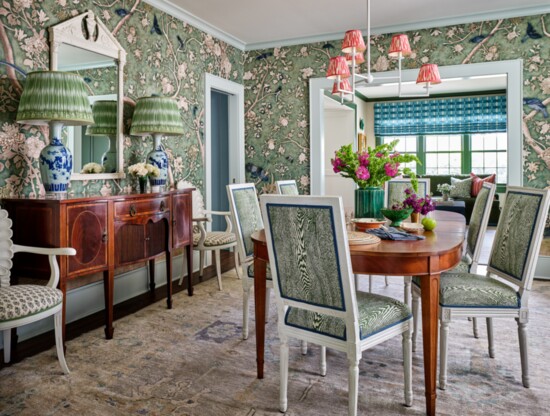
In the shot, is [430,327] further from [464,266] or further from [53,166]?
[53,166]

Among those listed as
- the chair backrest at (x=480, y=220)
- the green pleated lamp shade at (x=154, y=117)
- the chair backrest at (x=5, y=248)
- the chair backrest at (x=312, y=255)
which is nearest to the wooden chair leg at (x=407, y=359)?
the chair backrest at (x=312, y=255)

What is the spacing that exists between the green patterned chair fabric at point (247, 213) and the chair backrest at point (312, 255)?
0.91m

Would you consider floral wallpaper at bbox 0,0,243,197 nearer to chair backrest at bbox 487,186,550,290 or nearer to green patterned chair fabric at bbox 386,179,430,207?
green patterned chair fabric at bbox 386,179,430,207

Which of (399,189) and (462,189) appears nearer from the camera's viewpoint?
(399,189)

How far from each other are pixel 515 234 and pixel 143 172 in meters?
2.57

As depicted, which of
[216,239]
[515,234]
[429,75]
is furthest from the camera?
[216,239]

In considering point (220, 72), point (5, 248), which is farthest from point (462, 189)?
point (5, 248)

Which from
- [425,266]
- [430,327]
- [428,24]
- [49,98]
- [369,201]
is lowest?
[430,327]

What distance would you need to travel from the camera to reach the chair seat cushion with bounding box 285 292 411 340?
1743 mm

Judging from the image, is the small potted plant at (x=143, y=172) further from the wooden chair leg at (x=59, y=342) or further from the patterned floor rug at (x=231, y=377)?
the wooden chair leg at (x=59, y=342)

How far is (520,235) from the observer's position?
7.12 feet

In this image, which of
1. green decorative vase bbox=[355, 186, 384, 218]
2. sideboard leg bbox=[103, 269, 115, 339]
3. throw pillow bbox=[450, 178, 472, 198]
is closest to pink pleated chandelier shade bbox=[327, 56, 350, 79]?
green decorative vase bbox=[355, 186, 384, 218]

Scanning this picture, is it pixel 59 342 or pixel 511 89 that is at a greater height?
pixel 511 89

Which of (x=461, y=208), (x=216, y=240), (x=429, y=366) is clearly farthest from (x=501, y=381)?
(x=461, y=208)
